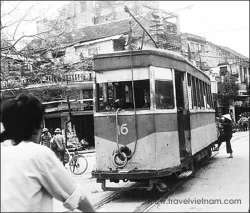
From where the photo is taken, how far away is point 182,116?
9844 mm

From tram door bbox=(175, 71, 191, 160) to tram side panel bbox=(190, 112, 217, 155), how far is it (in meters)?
0.24

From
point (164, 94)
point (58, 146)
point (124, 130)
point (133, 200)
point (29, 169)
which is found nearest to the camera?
point (29, 169)

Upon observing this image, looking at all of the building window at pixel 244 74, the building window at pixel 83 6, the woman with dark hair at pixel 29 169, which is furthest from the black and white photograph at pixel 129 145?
the building window at pixel 244 74

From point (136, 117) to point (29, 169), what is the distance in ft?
21.1

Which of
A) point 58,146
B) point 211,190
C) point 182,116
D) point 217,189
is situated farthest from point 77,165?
point 217,189

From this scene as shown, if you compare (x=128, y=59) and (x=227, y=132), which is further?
(x=227, y=132)

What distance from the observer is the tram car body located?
28.2 ft

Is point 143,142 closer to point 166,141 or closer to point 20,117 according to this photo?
point 166,141

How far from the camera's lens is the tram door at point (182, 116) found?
974 cm

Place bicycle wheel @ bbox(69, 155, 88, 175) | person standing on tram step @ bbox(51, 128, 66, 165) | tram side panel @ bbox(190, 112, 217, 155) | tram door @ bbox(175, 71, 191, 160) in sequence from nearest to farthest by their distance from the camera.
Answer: tram door @ bbox(175, 71, 191, 160) < tram side panel @ bbox(190, 112, 217, 155) < bicycle wheel @ bbox(69, 155, 88, 175) < person standing on tram step @ bbox(51, 128, 66, 165)

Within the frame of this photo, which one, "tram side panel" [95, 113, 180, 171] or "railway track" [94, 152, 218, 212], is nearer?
"railway track" [94, 152, 218, 212]

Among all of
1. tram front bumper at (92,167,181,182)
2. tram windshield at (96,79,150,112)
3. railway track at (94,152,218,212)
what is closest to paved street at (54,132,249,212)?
railway track at (94,152,218,212)

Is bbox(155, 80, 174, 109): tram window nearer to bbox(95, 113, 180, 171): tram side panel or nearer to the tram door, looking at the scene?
bbox(95, 113, 180, 171): tram side panel

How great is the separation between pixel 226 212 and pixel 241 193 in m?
1.10
